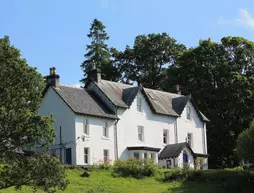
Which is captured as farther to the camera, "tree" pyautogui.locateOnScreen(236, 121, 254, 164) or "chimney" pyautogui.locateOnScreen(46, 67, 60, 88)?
"chimney" pyautogui.locateOnScreen(46, 67, 60, 88)

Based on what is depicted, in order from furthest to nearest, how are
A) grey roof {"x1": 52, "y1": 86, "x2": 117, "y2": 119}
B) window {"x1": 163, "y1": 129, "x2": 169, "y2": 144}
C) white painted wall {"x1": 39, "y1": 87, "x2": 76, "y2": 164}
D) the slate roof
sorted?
window {"x1": 163, "y1": 129, "x2": 169, "y2": 144} → the slate roof → grey roof {"x1": 52, "y1": 86, "x2": 117, "y2": 119} → white painted wall {"x1": 39, "y1": 87, "x2": 76, "y2": 164}

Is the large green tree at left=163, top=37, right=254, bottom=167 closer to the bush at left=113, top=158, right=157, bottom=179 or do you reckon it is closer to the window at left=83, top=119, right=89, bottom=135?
the window at left=83, top=119, right=89, bottom=135

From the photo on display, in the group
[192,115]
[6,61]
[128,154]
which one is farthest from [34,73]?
[192,115]

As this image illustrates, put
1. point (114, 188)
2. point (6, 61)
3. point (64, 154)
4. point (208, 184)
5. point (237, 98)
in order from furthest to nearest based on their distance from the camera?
point (237, 98)
point (64, 154)
point (208, 184)
point (114, 188)
point (6, 61)

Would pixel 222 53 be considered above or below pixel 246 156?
above

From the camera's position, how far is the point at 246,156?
47281mm

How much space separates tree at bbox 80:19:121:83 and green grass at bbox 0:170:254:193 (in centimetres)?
3885

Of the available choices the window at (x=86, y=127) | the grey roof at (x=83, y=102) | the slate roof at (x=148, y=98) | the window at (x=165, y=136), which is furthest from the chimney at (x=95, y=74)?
the window at (x=165, y=136)

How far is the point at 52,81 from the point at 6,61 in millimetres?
26910

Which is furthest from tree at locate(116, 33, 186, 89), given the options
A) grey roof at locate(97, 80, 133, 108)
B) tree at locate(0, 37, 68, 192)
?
tree at locate(0, 37, 68, 192)

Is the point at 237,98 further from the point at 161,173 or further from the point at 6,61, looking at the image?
the point at 6,61

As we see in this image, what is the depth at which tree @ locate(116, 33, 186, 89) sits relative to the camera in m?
82.9

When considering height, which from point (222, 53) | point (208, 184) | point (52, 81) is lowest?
point (208, 184)

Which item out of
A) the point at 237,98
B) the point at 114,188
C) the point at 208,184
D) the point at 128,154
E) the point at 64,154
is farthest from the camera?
the point at 237,98
